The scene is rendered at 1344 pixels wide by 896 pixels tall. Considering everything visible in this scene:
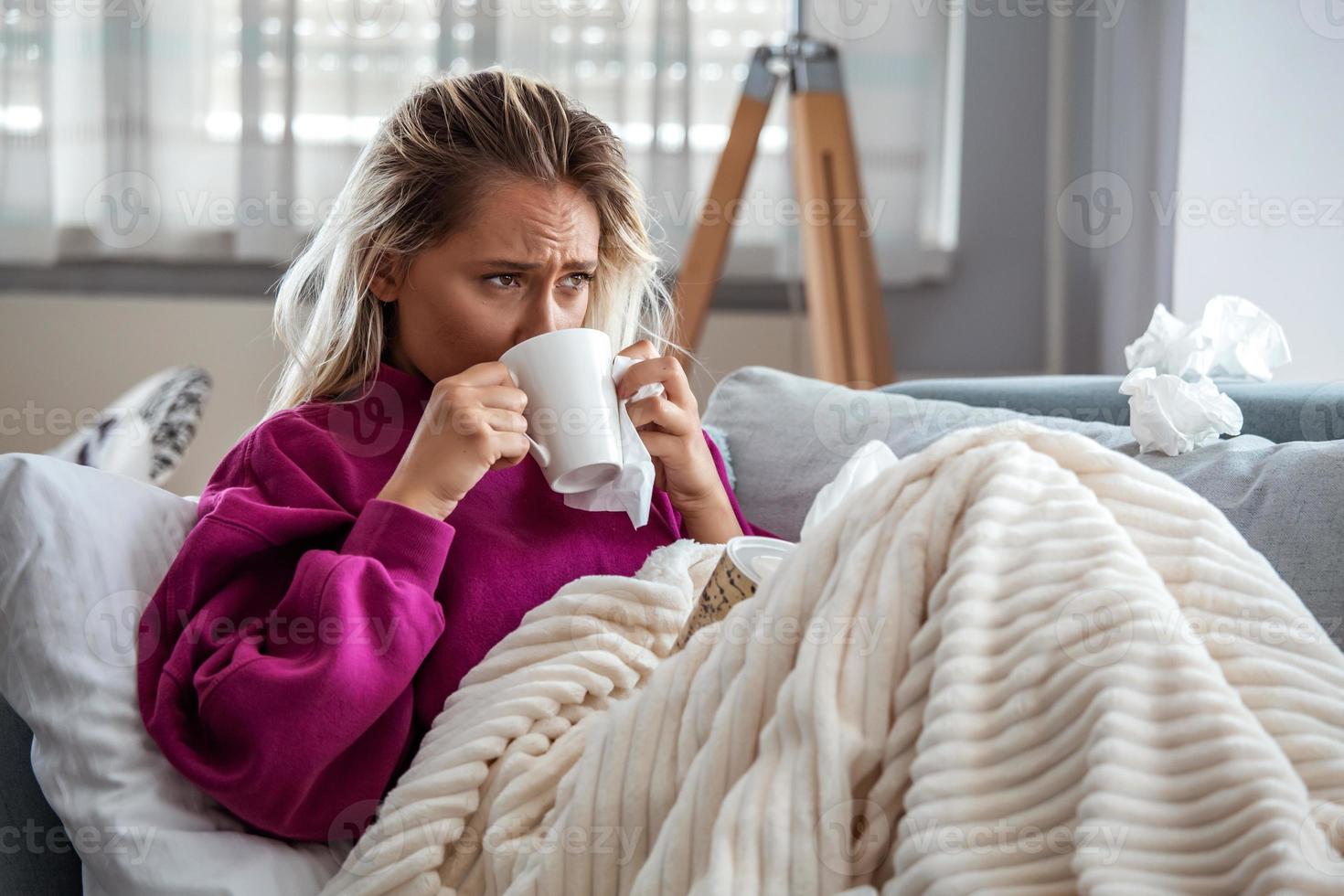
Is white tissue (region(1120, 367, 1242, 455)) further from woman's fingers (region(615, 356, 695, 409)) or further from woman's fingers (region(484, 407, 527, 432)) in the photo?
woman's fingers (region(484, 407, 527, 432))

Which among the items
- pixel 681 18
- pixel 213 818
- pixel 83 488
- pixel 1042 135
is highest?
pixel 681 18

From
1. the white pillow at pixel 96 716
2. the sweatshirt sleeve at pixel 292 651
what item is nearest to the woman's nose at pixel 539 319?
the sweatshirt sleeve at pixel 292 651

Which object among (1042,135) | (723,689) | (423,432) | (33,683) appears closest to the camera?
(723,689)

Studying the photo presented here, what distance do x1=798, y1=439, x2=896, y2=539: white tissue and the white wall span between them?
3.82ft

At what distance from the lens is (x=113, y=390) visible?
2.97 m

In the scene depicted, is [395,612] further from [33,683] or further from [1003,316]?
[1003,316]

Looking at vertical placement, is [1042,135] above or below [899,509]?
above

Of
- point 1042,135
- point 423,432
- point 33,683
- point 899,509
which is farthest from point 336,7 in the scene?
point 899,509

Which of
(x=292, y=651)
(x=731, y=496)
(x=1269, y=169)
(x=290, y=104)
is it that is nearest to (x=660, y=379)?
(x=731, y=496)

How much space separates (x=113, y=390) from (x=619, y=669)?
8.18 ft

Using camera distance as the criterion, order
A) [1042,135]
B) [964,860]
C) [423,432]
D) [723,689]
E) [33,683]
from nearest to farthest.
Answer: [964,860]
[723,689]
[33,683]
[423,432]
[1042,135]

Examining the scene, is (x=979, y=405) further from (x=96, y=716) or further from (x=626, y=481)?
(x=96, y=716)

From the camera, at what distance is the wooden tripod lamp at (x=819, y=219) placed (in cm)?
237

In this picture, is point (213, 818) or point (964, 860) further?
point (213, 818)
